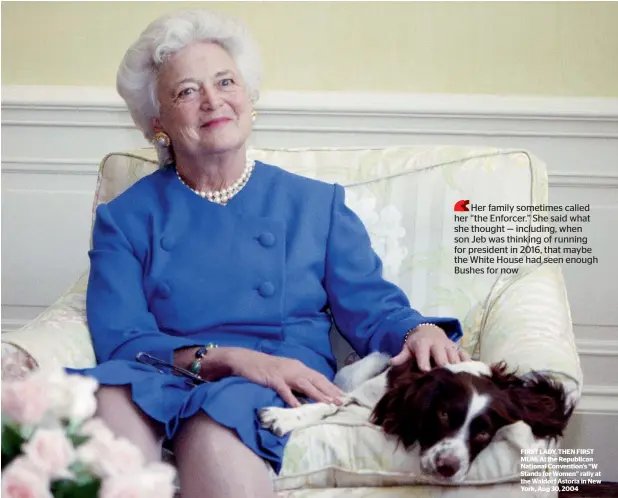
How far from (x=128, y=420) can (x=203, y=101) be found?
74 cm

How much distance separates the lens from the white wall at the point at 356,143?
2750 millimetres

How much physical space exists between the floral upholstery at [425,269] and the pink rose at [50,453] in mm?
864

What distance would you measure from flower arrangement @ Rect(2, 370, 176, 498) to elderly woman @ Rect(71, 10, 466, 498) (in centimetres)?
89

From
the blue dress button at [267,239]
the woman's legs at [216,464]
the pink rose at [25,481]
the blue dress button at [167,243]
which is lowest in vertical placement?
the woman's legs at [216,464]

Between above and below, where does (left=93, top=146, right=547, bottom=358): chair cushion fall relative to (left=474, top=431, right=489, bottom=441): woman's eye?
above

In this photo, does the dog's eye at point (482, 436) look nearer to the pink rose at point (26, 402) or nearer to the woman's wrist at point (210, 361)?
the woman's wrist at point (210, 361)

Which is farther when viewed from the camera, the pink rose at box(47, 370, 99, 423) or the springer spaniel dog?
the springer spaniel dog

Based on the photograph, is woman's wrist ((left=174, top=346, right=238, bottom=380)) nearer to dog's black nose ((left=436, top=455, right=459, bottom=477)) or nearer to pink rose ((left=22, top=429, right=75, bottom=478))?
dog's black nose ((left=436, top=455, right=459, bottom=477))

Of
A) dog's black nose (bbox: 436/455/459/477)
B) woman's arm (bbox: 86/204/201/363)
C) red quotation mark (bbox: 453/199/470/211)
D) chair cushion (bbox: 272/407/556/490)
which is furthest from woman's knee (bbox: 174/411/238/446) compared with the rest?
red quotation mark (bbox: 453/199/470/211)

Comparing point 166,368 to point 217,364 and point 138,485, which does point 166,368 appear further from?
point 138,485

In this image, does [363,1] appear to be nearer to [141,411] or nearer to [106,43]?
[106,43]

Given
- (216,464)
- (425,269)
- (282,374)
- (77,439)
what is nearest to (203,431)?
(216,464)

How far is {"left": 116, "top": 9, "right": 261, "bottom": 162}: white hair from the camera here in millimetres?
1987

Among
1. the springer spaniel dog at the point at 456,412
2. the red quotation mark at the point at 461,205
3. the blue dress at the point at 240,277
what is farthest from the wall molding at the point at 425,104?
the springer spaniel dog at the point at 456,412
